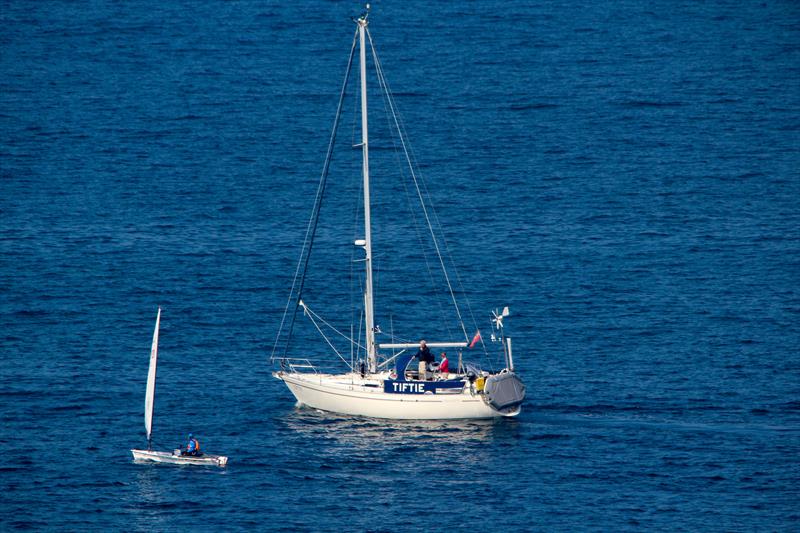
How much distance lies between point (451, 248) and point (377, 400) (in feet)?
120

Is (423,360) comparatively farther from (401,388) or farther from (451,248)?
(451,248)

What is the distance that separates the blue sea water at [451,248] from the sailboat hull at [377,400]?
0.94 m

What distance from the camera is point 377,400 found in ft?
319

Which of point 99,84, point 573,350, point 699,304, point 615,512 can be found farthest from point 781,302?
point 99,84

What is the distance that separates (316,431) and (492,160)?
203 feet

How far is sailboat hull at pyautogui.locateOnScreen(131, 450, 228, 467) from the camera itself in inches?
3593

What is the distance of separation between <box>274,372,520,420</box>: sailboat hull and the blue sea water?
936mm

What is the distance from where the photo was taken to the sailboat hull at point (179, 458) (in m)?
91.2

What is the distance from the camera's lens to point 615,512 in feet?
277

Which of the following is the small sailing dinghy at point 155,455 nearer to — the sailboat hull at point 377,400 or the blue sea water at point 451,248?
the blue sea water at point 451,248

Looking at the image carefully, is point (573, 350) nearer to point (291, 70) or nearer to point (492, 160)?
point (492, 160)

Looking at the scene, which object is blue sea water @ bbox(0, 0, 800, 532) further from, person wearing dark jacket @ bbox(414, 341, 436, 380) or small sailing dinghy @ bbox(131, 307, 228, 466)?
person wearing dark jacket @ bbox(414, 341, 436, 380)

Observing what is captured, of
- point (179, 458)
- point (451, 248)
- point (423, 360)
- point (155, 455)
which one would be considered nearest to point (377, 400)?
→ point (423, 360)

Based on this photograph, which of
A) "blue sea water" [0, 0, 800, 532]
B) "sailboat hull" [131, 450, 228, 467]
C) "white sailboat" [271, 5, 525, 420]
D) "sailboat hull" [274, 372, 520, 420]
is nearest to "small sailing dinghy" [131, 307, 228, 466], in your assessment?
"sailboat hull" [131, 450, 228, 467]
